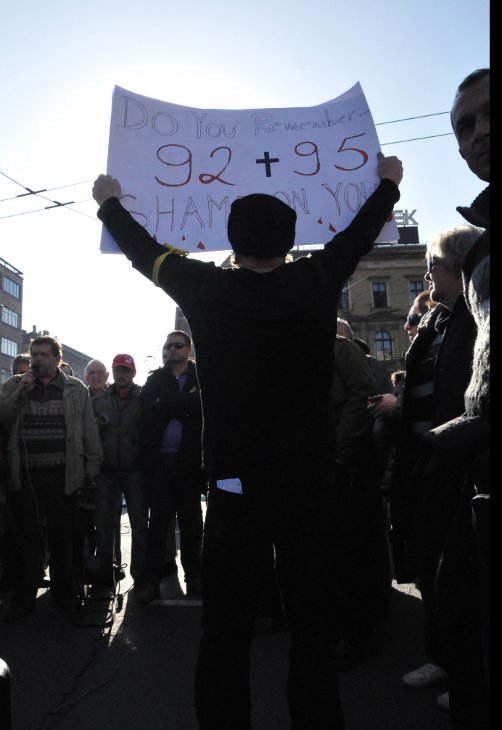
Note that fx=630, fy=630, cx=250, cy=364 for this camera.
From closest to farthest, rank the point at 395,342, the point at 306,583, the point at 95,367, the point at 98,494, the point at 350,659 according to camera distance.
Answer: the point at 306,583
the point at 350,659
the point at 98,494
the point at 95,367
the point at 395,342

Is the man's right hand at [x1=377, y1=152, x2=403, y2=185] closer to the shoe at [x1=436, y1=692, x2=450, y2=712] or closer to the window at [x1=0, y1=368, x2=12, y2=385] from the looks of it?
the shoe at [x1=436, y1=692, x2=450, y2=712]

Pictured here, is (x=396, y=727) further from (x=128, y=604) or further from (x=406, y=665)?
(x=128, y=604)

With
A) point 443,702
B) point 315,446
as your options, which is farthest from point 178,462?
point 315,446

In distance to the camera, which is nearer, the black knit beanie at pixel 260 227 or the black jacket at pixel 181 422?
the black knit beanie at pixel 260 227

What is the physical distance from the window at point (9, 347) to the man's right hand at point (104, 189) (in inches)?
2868

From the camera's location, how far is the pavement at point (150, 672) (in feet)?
8.89

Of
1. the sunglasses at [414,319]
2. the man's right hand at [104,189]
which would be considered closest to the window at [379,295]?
the sunglasses at [414,319]

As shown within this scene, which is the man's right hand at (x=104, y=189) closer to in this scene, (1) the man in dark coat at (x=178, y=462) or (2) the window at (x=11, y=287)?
(1) the man in dark coat at (x=178, y=462)

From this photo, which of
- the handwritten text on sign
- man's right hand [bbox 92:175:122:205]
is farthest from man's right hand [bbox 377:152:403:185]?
man's right hand [bbox 92:175:122:205]

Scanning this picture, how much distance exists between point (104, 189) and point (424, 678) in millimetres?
2618

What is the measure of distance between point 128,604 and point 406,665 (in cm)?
226

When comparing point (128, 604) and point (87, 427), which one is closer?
point (128, 604)

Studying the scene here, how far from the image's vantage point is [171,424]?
17.4 ft

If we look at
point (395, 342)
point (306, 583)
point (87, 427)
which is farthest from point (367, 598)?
point (395, 342)
